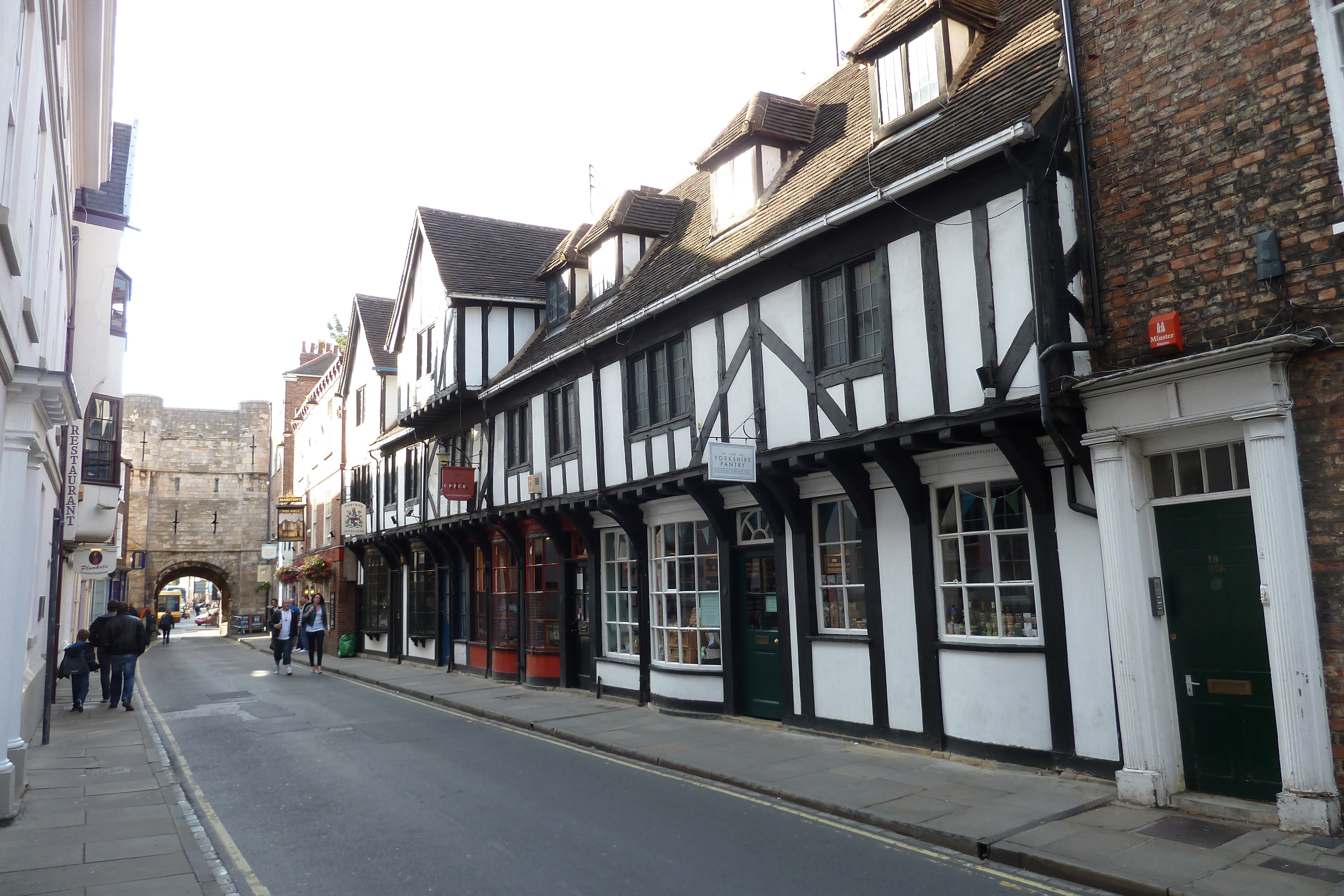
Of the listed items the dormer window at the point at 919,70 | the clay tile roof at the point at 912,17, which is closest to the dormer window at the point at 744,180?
the clay tile roof at the point at 912,17

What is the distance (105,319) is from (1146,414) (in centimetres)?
1654

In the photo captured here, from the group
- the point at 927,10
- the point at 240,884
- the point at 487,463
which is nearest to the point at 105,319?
the point at 487,463

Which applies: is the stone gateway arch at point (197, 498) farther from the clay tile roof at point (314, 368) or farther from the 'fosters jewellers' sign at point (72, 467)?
the 'fosters jewellers' sign at point (72, 467)

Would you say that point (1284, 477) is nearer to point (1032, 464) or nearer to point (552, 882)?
point (1032, 464)

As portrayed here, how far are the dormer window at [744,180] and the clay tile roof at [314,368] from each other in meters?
36.4

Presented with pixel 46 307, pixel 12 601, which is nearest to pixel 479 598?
pixel 46 307

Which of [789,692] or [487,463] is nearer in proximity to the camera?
[789,692]

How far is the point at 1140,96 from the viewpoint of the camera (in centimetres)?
794

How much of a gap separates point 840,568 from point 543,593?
8774 mm

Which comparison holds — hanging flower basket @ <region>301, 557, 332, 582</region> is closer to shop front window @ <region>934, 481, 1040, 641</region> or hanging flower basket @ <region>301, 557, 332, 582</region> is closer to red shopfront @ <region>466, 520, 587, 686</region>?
red shopfront @ <region>466, 520, 587, 686</region>

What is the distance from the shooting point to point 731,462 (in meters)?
10.7

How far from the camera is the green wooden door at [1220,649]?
6988mm

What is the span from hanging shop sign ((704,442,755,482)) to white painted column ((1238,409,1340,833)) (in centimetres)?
532

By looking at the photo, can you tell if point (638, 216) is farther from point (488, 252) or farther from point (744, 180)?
point (488, 252)
